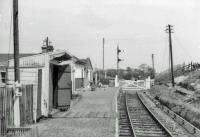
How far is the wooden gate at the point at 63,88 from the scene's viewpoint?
1948 cm

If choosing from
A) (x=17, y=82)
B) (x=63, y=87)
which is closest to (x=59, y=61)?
(x=63, y=87)

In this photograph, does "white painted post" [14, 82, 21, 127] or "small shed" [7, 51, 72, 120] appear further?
"small shed" [7, 51, 72, 120]

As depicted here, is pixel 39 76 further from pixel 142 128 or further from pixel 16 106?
pixel 142 128

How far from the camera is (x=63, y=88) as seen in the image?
65.0 feet

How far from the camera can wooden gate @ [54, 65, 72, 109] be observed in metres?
19.5

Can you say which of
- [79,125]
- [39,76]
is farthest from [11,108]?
[39,76]

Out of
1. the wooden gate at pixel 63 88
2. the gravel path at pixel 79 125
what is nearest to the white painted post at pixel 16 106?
the gravel path at pixel 79 125

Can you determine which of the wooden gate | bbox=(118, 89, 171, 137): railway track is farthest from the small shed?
bbox=(118, 89, 171, 137): railway track

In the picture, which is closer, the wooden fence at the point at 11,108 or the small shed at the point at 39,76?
the wooden fence at the point at 11,108

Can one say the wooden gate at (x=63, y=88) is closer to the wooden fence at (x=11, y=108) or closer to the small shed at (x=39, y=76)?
the small shed at (x=39, y=76)

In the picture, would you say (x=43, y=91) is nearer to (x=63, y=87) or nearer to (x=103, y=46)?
(x=63, y=87)

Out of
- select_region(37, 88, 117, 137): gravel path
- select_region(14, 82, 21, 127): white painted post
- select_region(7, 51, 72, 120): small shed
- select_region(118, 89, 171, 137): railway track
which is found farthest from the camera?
select_region(7, 51, 72, 120): small shed

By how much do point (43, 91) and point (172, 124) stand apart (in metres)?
6.67

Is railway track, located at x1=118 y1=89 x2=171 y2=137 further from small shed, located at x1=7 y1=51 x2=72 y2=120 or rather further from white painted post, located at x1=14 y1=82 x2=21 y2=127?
white painted post, located at x1=14 y1=82 x2=21 y2=127
